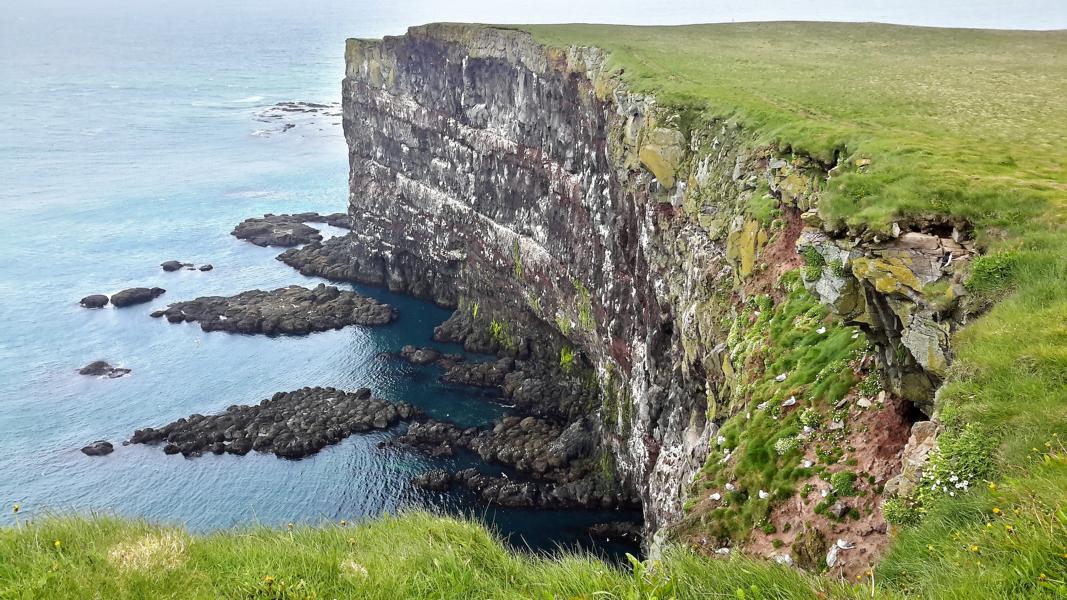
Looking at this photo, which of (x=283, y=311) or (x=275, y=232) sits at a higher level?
(x=275, y=232)

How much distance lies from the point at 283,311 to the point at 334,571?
79.0m

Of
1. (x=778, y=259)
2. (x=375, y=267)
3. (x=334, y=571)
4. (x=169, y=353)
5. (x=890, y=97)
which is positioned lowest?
(x=169, y=353)

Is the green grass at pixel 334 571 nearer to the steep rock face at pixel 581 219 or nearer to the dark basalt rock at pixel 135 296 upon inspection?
the steep rock face at pixel 581 219

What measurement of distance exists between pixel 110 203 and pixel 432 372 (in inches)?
3189

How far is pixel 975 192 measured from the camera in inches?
866

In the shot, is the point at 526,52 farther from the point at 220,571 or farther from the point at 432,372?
the point at 220,571

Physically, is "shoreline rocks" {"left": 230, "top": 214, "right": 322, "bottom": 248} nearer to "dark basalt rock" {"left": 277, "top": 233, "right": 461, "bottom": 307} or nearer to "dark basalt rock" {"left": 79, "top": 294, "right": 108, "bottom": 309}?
"dark basalt rock" {"left": 277, "top": 233, "right": 461, "bottom": 307}

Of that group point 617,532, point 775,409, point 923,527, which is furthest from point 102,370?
point 923,527

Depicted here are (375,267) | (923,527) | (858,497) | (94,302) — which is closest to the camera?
(923,527)

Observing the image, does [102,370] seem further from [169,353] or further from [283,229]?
[283,229]

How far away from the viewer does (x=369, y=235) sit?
9981cm

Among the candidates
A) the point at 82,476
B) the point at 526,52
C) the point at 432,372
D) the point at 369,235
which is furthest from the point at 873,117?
the point at 369,235

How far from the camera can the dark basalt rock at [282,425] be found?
61.9 meters

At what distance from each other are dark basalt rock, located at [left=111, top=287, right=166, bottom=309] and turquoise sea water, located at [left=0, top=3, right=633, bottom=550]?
1188mm
